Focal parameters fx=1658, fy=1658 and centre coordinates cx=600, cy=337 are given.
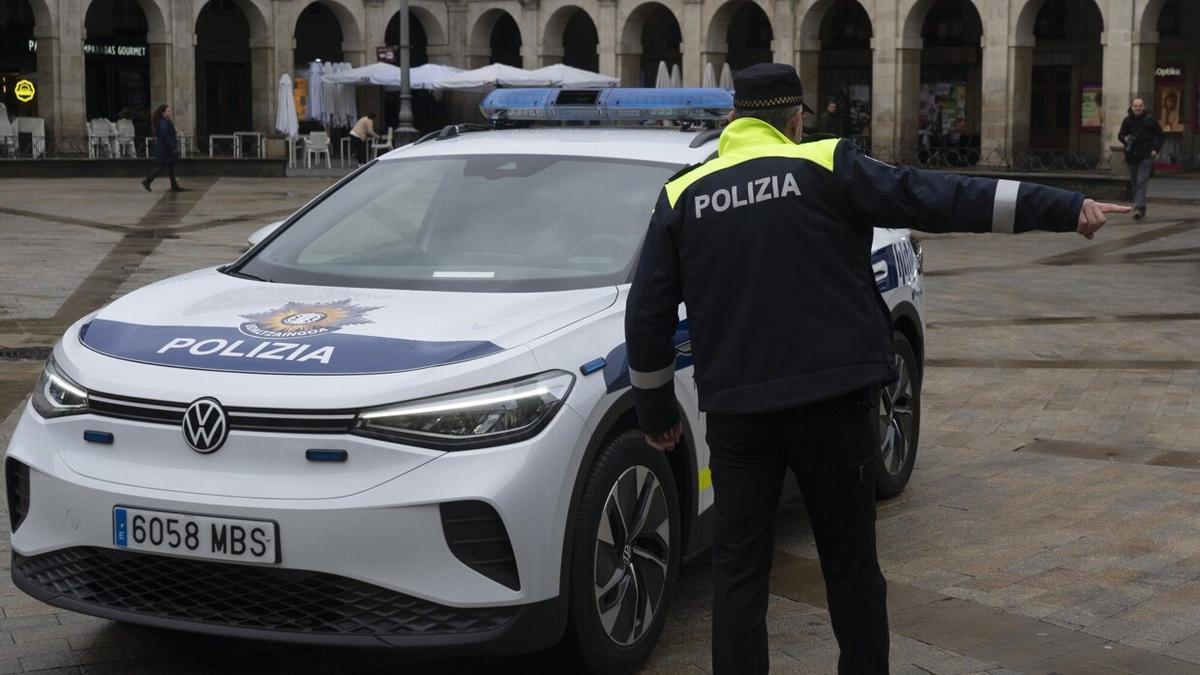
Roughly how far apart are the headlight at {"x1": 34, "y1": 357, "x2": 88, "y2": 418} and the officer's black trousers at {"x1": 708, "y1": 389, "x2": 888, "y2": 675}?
1.70 metres

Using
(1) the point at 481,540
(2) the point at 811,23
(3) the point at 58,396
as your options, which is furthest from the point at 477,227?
(2) the point at 811,23

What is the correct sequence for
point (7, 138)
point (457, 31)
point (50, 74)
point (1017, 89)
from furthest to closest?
point (457, 31) < point (50, 74) < point (1017, 89) < point (7, 138)

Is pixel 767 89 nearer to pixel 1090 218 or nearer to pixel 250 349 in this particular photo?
pixel 1090 218

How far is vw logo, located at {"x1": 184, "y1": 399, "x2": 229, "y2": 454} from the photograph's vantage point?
4121 millimetres

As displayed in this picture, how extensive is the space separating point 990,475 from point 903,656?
8.77ft

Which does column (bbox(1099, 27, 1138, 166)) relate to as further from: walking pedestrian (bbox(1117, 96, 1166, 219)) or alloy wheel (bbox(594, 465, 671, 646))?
alloy wheel (bbox(594, 465, 671, 646))

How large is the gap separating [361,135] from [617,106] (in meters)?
29.0

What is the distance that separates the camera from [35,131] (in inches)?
1505

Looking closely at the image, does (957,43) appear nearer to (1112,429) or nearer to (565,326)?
(1112,429)

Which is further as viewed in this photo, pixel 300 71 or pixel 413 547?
pixel 300 71

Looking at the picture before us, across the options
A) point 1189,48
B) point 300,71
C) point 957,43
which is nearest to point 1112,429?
point 1189,48

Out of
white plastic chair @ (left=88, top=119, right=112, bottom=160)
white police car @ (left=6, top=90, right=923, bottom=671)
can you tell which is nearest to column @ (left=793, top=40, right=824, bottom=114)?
white plastic chair @ (left=88, top=119, right=112, bottom=160)

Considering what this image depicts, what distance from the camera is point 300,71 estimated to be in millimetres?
47594

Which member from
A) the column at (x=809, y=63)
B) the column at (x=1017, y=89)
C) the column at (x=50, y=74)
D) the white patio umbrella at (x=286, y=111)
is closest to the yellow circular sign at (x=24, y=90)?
the column at (x=50, y=74)
